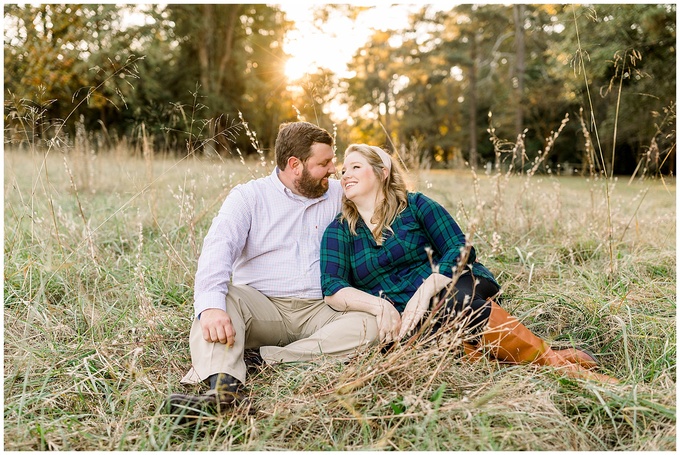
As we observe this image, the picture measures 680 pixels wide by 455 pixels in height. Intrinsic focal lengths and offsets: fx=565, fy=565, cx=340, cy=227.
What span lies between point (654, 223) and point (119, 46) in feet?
45.5

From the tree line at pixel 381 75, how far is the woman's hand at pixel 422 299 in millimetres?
1399

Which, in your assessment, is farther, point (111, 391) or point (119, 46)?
point (119, 46)

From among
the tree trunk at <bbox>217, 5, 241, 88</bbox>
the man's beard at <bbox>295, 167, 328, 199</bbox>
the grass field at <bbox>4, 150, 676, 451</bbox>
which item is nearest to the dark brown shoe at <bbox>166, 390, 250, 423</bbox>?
the grass field at <bbox>4, 150, 676, 451</bbox>

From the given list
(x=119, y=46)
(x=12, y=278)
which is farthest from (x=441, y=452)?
(x=119, y=46)

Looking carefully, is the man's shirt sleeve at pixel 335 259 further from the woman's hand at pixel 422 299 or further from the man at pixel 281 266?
the woman's hand at pixel 422 299

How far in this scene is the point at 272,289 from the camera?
2922 millimetres

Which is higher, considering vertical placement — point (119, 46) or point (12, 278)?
point (119, 46)

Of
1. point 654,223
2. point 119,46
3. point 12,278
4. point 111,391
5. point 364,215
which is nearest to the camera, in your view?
point 111,391

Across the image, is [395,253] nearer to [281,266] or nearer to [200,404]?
[281,266]

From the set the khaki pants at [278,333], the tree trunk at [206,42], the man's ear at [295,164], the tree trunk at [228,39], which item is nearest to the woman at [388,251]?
the khaki pants at [278,333]

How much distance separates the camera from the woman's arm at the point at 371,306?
251cm

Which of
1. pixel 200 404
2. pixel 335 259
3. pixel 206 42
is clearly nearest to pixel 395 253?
pixel 335 259

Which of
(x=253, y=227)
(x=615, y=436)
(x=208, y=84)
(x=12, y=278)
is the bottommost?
(x=615, y=436)

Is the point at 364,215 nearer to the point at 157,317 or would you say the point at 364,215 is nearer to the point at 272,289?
the point at 272,289
